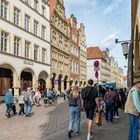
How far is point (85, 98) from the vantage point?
418 inches

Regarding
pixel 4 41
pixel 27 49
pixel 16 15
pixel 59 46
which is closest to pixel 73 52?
pixel 59 46

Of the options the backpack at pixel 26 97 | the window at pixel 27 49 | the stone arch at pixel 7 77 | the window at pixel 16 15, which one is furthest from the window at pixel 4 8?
the backpack at pixel 26 97

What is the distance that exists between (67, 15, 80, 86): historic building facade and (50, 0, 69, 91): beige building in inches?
127

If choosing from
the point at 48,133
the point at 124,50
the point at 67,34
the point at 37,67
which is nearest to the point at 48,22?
the point at 37,67

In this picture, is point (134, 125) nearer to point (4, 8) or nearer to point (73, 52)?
point (4, 8)

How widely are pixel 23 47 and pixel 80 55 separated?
3596 centimetres

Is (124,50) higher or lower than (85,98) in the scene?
higher

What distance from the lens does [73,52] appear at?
69.2m

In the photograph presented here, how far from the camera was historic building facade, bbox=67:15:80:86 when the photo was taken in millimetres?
66500

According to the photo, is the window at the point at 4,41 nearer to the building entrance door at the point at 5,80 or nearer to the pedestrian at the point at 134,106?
the building entrance door at the point at 5,80

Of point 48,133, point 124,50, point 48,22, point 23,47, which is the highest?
point 48,22

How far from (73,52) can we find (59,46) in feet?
39.2

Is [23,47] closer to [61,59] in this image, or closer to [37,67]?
[37,67]

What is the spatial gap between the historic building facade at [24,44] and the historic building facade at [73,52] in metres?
16.3
